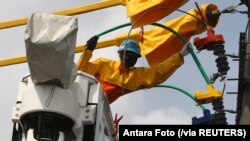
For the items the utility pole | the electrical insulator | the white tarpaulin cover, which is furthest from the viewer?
the electrical insulator

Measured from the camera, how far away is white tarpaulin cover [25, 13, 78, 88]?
123 inches

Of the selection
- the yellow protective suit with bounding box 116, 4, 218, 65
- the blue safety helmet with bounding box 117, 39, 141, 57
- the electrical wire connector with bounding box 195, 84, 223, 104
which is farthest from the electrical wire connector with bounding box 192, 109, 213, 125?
the blue safety helmet with bounding box 117, 39, 141, 57

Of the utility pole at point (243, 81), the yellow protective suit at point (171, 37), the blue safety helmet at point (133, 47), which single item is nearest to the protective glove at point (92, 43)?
the blue safety helmet at point (133, 47)

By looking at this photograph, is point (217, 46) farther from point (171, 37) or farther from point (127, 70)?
point (127, 70)

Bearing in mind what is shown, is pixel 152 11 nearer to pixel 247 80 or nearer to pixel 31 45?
pixel 247 80

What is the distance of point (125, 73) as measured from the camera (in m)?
5.44

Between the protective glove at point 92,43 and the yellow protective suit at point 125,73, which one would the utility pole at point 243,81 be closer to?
the yellow protective suit at point 125,73

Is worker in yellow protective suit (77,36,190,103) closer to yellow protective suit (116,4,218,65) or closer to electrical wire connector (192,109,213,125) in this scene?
yellow protective suit (116,4,218,65)

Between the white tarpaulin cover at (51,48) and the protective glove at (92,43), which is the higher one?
the protective glove at (92,43)

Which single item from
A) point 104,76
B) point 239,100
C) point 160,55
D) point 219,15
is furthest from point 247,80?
point 104,76

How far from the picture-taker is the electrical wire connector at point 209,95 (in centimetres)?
404

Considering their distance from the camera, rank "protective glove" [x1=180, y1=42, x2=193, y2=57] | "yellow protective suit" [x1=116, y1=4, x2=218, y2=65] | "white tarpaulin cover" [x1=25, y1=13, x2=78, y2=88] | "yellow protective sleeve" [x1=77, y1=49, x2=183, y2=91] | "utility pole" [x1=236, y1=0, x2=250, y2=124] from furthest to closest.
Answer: "yellow protective sleeve" [x1=77, y1=49, x2=183, y2=91] → "yellow protective suit" [x1=116, y1=4, x2=218, y2=65] → "protective glove" [x1=180, y1=42, x2=193, y2=57] → "utility pole" [x1=236, y1=0, x2=250, y2=124] → "white tarpaulin cover" [x1=25, y1=13, x2=78, y2=88]

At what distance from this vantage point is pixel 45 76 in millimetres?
3221

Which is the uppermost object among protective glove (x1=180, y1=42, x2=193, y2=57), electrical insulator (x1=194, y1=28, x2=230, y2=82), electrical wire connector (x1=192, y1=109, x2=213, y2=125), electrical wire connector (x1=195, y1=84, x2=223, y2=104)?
protective glove (x1=180, y1=42, x2=193, y2=57)
